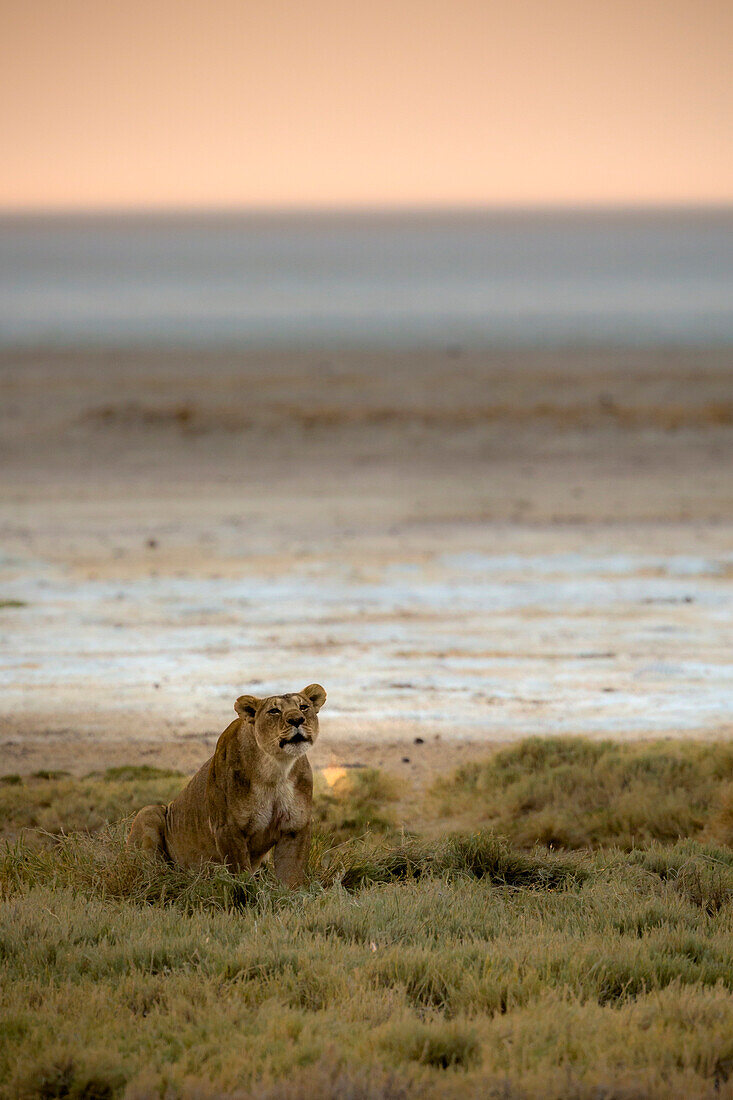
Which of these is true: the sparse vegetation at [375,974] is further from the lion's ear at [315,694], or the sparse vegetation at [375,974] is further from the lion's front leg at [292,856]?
the lion's ear at [315,694]

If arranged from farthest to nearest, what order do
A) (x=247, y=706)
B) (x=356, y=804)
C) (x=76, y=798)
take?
1. (x=356, y=804)
2. (x=76, y=798)
3. (x=247, y=706)

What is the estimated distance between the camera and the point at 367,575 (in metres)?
19.8

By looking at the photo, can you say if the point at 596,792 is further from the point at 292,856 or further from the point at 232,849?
the point at 232,849

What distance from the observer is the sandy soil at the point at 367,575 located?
41.9ft

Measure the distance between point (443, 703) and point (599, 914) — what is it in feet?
20.6

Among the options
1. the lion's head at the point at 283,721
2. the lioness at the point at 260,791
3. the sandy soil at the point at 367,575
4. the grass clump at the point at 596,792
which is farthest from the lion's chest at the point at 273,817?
the sandy soil at the point at 367,575

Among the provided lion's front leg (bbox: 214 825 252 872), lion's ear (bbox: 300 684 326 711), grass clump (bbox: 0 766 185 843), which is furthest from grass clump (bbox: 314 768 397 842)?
lion's ear (bbox: 300 684 326 711)

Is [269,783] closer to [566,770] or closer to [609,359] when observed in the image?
[566,770]

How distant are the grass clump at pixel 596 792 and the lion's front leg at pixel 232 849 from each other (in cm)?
297

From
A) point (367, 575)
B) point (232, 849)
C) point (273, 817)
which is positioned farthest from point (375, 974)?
point (367, 575)

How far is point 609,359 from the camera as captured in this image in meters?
83.6

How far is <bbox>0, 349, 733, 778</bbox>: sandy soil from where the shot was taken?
12.8 metres

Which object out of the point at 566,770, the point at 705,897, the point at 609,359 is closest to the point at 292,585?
the point at 566,770

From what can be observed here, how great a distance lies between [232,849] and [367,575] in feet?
42.6
